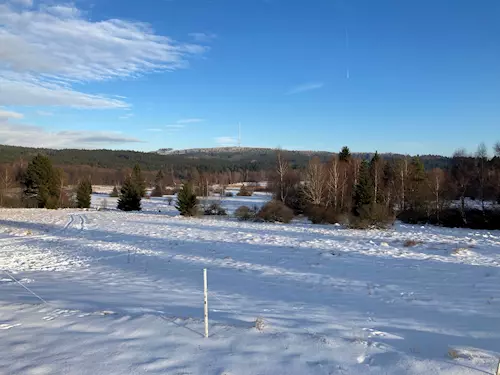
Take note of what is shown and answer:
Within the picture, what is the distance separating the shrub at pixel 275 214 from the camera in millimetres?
34438

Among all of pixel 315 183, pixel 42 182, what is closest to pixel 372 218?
pixel 315 183

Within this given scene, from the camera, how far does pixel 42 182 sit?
50750mm

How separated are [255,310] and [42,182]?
2014 inches

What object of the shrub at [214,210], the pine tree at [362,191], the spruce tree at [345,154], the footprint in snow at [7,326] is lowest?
the shrub at [214,210]

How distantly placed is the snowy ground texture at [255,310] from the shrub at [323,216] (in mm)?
17179

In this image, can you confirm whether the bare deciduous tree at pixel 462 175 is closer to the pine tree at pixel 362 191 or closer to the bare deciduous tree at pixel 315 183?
the pine tree at pixel 362 191

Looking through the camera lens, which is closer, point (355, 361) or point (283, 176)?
point (355, 361)

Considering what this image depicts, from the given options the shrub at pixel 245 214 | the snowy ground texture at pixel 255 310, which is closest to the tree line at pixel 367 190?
the shrub at pixel 245 214

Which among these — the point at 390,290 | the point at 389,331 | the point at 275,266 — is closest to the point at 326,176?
the point at 275,266

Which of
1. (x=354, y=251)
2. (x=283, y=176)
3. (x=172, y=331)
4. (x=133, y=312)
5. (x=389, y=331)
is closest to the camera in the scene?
(x=172, y=331)

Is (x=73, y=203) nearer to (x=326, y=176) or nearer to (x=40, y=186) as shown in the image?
(x=40, y=186)

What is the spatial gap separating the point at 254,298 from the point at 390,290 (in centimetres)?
350

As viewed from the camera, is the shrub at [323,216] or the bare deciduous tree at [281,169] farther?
the bare deciduous tree at [281,169]

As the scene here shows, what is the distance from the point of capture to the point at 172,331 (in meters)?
5.92
